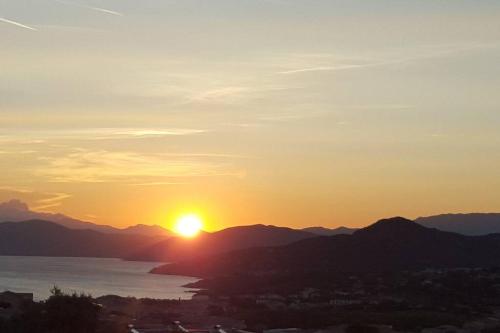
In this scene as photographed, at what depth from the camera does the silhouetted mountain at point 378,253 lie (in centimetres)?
15750

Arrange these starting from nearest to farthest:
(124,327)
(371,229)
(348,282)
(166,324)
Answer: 1. (124,327)
2. (166,324)
3. (348,282)
4. (371,229)

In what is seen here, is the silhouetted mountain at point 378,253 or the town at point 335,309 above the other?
the silhouetted mountain at point 378,253

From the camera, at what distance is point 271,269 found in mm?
161250

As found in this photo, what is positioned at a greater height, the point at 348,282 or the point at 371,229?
the point at 371,229

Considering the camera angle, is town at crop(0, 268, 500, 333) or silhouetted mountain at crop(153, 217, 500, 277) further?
silhouetted mountain at crop(153, 217, 500, 277)

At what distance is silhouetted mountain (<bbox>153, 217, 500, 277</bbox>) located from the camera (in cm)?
15750

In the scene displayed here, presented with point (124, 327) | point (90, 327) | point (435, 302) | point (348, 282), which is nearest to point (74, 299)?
point (90, 327)

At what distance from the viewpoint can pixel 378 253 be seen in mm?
162875

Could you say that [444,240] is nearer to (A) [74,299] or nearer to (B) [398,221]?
(B) [398,221]

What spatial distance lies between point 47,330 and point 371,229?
473ft

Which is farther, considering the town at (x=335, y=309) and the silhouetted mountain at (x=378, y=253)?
the silhouetted mountain at (x=378, y=253)

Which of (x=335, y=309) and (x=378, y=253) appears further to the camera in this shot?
(x=378, y=253)

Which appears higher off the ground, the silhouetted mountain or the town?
the silhouetted mountain

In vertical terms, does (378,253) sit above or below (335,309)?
above
